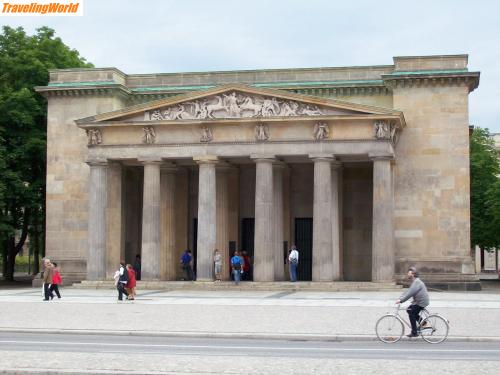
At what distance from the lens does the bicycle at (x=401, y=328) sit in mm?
22422

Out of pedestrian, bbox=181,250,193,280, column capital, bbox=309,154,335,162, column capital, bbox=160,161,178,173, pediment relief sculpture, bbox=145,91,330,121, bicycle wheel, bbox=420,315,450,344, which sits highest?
pediment relief sculpture, bbox=145,91,330,121

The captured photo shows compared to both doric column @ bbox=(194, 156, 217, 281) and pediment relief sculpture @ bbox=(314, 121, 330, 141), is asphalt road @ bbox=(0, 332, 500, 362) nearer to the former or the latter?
doric column @ bbox=(194, 156, 217, 281)

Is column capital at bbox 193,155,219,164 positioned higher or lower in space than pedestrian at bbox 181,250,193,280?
higher

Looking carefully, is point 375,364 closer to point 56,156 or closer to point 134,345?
point 134,345

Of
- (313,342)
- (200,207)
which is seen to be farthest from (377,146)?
(313,342)

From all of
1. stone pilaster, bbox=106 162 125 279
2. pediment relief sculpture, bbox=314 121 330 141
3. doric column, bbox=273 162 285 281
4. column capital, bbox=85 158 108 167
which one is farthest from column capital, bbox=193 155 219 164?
pediment relief sculpture, bbox=314 121 330 141

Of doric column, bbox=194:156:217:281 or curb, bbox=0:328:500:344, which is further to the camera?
doric column, bbox=194:156:217:281

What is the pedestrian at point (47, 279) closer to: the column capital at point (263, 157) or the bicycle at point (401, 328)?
the column capital at point (263, 157)

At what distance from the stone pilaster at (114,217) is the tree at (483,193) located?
27.2m

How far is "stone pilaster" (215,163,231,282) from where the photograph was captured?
2023 inches

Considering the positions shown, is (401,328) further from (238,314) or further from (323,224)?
(323,224)

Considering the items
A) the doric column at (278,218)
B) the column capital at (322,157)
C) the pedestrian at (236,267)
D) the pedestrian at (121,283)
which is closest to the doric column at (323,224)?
the column capital at (322,157)

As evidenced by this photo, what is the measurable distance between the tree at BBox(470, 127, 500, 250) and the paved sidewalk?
79.5 ft

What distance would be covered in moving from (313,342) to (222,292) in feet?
76.3
